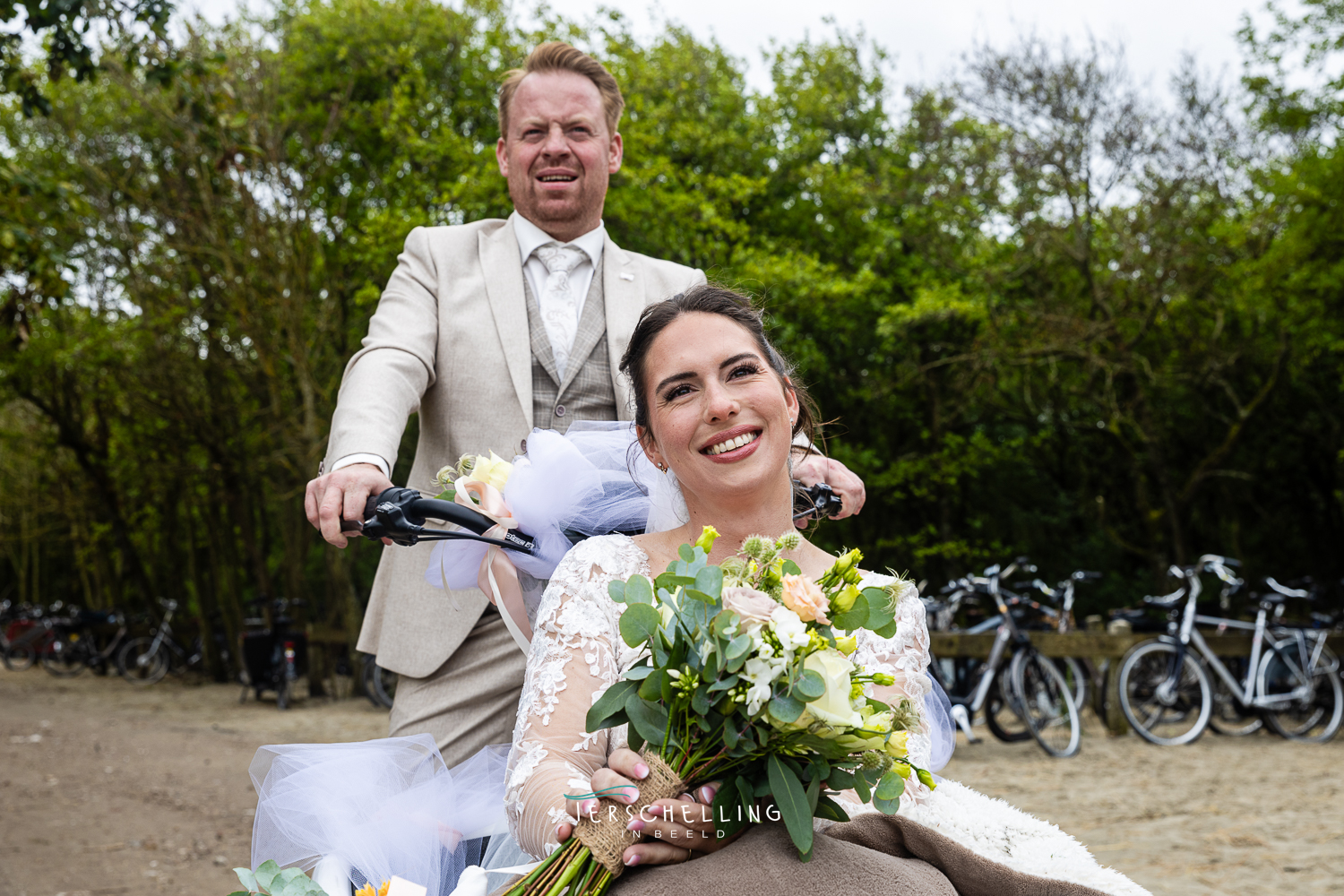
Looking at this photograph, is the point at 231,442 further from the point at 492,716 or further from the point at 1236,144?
the point at 492,716

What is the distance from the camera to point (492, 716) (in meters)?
2.43

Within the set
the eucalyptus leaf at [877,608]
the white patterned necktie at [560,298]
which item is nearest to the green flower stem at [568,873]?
the eucalyptus leaf at [877,608]

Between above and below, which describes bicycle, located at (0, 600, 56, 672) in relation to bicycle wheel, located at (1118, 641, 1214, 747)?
below

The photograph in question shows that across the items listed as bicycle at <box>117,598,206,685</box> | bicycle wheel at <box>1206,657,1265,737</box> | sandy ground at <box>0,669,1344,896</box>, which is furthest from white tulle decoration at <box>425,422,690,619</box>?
bicycle at <box>117,598,206,685</box>

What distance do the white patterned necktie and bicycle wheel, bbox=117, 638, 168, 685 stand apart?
18820mm

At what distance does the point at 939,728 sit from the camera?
2.15 meters

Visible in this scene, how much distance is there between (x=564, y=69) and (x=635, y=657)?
4.57 feet

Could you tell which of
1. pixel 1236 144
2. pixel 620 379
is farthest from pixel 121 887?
pixel 1236 144

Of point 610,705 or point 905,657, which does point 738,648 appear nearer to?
point 610,705

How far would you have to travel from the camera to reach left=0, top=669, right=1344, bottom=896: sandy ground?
5.71 m

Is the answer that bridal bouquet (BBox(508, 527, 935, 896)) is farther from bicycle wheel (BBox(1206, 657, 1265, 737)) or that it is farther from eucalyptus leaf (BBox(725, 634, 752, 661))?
bicycle wheel (BBox(1206, 657, 1265, 737))

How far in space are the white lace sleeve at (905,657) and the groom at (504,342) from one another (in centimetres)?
48

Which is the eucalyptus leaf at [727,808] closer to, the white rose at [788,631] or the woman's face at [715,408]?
the white rose at [788,631]

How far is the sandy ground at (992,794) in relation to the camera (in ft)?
18.7
